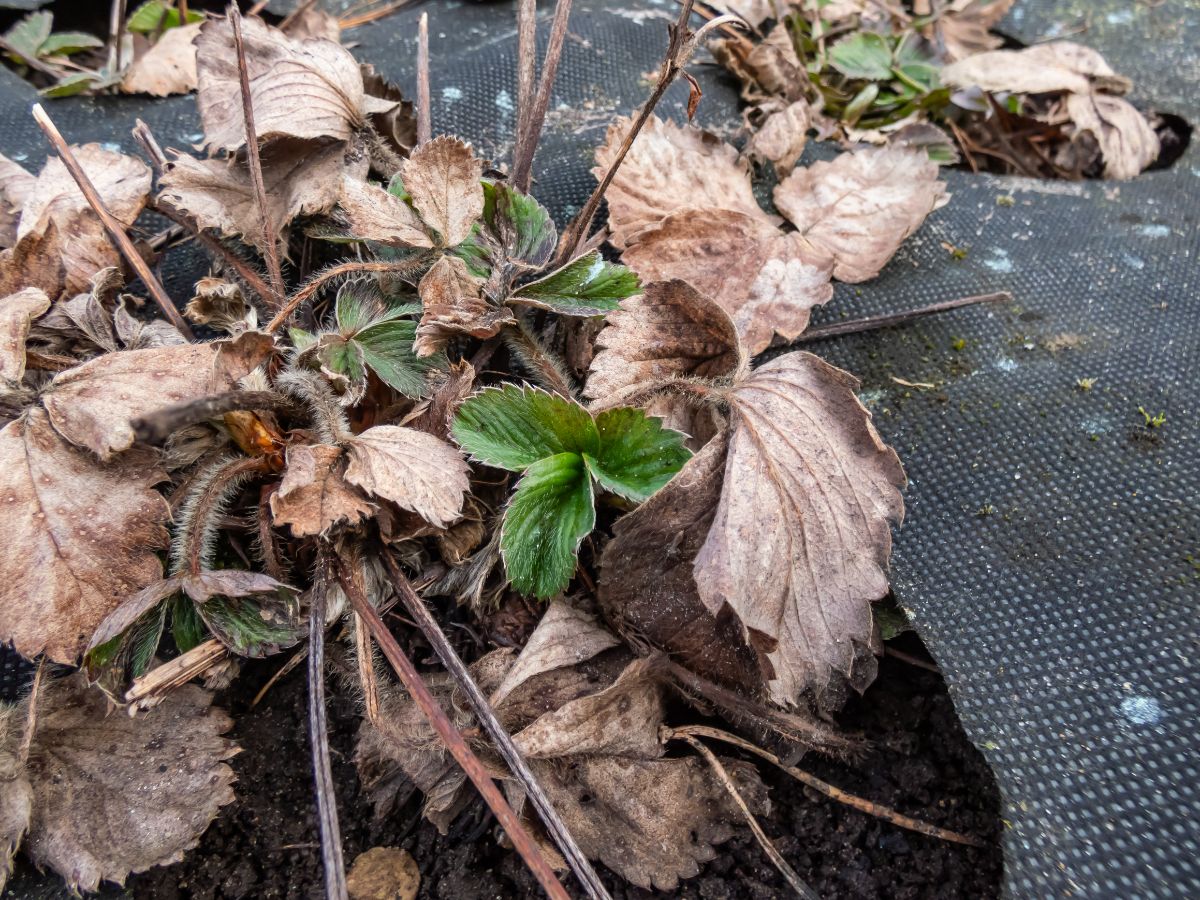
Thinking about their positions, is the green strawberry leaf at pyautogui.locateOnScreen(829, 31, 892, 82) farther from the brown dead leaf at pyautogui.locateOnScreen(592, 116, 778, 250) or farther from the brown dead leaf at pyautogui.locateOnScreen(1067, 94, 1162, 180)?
the brown dead leaf at pyautogui.locateOnScreen(592, 116, 778, 250)

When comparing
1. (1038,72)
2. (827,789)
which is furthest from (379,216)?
(1038,72)

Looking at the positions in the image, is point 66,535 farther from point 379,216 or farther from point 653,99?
point 653,99

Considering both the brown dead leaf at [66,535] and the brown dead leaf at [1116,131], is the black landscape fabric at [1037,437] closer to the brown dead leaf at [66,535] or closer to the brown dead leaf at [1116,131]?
the brown dead leaf at [1116,131]

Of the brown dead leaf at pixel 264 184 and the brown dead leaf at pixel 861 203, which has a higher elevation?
the brown dead leaf at pixel 264 184

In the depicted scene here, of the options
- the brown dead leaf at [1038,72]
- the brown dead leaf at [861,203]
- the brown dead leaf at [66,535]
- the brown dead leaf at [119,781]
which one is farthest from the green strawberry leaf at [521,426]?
the brown dead leaf at [1038,72]

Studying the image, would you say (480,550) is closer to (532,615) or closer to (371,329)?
(532,615)

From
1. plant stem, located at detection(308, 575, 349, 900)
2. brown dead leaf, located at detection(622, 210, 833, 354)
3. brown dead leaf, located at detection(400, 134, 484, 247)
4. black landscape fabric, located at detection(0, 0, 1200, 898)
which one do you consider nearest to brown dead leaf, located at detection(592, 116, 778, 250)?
brown dead leaf, located at detection(622, 210, 833, 354)
